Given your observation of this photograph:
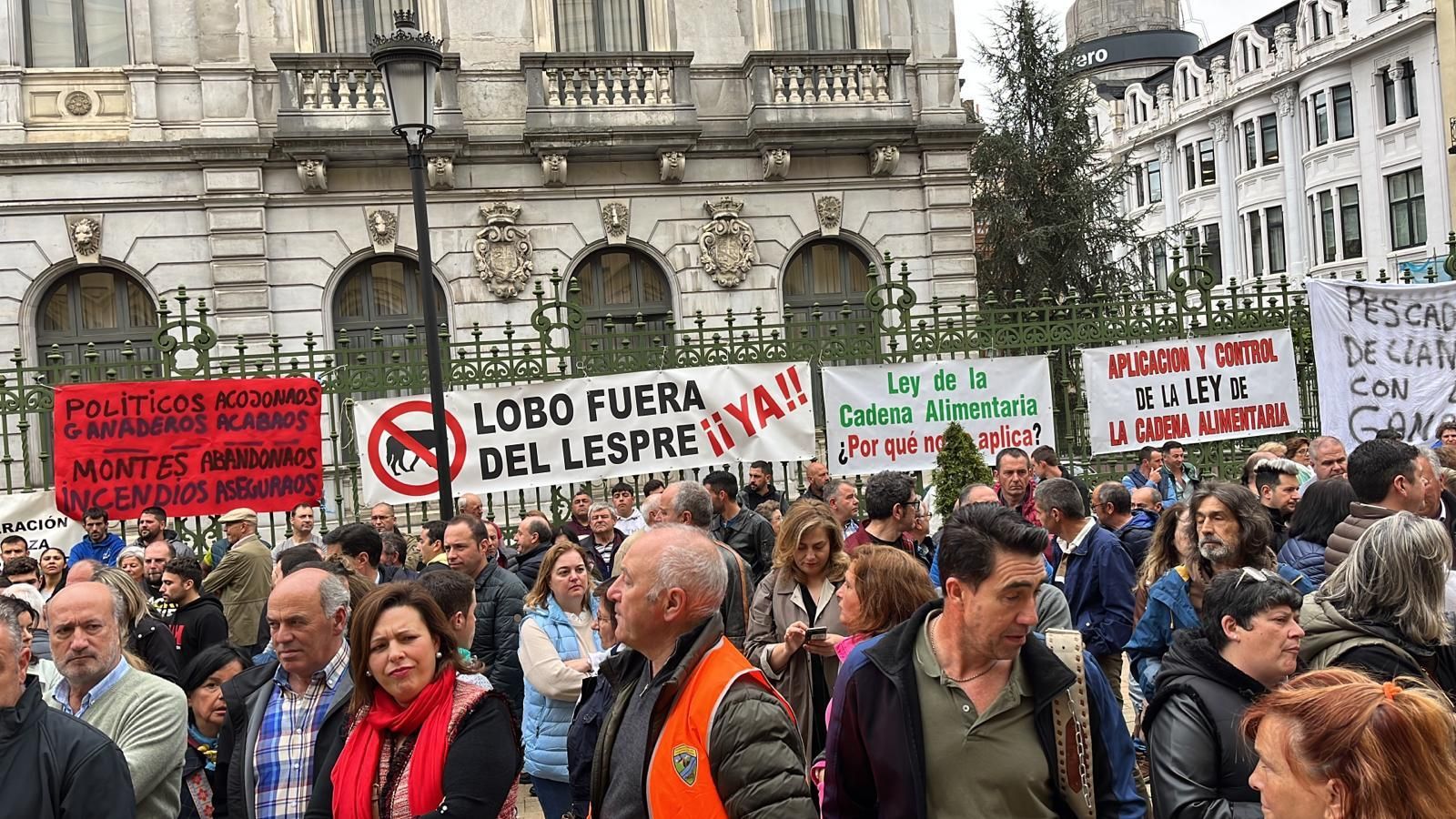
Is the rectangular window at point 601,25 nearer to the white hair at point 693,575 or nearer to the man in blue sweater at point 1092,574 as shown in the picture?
the man in blue sweater at point 1092,574

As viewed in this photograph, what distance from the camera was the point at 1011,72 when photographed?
107 ft

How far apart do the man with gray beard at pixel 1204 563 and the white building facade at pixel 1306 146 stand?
2961 cm

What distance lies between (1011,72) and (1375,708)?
32.1 m

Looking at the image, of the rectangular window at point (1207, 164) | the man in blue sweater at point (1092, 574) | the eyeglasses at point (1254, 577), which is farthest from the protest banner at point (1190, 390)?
the rectangular window at point (1207, 164)

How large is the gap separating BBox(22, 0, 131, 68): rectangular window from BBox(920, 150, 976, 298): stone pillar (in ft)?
38.4

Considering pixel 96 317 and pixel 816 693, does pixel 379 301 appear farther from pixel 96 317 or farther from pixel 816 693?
pixel 816 693

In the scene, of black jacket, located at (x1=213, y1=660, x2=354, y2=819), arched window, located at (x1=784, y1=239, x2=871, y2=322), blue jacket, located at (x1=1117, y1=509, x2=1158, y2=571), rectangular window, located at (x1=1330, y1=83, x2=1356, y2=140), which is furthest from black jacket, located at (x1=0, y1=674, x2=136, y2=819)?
rectangular window, located at (x1=1330, y1=83, x2=1356, y2=140)

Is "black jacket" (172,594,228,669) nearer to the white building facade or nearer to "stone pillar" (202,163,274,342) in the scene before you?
"stone pillar" (202,163,274,342)

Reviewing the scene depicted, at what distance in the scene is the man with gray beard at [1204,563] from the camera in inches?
202

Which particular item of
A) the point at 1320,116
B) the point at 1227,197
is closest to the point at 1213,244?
the point at 1227,197

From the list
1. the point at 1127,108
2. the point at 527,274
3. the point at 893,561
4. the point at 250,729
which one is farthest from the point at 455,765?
the point at 1127,108

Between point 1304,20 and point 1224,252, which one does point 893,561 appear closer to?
point 1304,20

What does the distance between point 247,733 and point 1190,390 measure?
427 inches

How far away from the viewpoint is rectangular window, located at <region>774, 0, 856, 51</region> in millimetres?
20188
